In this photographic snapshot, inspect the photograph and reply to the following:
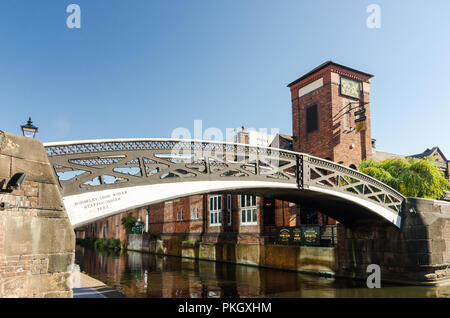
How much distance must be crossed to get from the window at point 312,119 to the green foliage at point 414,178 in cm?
550

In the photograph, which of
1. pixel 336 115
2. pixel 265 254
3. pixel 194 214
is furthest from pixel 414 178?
pixel 194 214

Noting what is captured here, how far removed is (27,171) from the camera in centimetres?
741

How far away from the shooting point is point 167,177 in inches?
482

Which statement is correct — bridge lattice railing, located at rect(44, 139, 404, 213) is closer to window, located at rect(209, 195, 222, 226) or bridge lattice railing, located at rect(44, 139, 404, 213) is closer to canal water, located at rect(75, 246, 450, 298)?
canal water, located at rect(75, 246, 450, 298)

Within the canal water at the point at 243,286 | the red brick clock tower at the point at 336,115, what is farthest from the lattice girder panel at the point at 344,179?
the red brick clock tower at the point at 336,115

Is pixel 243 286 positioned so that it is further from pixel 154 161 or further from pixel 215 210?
pixel 215 210

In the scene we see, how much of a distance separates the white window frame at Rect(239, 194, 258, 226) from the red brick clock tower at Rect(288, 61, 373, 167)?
209 inches

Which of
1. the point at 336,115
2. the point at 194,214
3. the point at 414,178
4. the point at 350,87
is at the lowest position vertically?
the point at 194,214

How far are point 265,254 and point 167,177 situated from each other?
43.0 ft

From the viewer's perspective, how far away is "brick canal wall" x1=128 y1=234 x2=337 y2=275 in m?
19.7

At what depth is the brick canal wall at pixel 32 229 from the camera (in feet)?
22.5

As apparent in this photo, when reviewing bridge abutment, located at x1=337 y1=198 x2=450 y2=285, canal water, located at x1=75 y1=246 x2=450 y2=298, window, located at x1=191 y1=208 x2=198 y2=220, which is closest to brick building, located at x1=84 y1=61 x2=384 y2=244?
window, located at x1=191 y1=208 x2=198 y2=220
